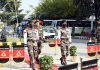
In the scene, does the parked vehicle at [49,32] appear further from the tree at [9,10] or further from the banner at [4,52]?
the banner at [4,52]

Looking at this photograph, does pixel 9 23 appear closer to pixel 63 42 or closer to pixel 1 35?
pixel 1 35

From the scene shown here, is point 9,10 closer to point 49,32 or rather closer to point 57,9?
point 57,9

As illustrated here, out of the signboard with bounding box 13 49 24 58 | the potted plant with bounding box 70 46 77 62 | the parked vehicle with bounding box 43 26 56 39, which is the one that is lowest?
the parked vehicle with bounding box 43 26 56 39

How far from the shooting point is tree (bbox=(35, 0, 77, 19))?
68312 mm

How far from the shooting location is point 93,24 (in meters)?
60.9

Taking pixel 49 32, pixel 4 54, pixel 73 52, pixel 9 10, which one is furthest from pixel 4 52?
pixel 9 10

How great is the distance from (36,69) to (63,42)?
267 cm

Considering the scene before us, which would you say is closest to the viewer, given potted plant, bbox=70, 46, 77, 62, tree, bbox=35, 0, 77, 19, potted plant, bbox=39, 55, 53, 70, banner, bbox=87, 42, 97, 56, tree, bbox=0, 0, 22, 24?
potted plant, bbox=39, 55, 53, 70

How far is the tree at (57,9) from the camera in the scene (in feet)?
224

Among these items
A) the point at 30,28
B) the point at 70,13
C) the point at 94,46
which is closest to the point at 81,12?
the point at 70,13

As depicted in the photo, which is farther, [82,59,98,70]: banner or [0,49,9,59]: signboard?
[0,49,9,59]: signboard

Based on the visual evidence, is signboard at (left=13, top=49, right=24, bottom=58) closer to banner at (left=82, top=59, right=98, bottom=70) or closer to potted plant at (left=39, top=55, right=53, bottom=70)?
potted plant at (left=39, top=55, right=53, bottom=70)

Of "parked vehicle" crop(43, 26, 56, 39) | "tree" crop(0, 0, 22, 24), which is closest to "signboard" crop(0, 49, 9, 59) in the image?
"parked vehicle" crop(43, 26, 56, 39)

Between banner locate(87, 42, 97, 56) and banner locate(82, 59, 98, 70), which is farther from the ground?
banner locate(82, 59, 98, 70)
